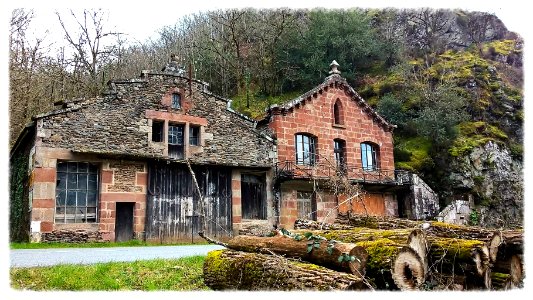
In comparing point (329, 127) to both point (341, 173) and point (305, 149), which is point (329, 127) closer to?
point (305, 149)

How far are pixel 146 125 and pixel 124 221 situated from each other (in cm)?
382

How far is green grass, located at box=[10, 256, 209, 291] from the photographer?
7059 mm

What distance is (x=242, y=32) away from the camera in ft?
109

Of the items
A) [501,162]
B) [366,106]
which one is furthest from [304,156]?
[501,162]

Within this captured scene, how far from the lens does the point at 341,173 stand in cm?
1881

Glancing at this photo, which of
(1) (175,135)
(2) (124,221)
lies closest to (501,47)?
(1) (175,135)

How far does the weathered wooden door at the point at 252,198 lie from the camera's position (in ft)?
65.8

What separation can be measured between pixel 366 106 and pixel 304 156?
495 centimetres

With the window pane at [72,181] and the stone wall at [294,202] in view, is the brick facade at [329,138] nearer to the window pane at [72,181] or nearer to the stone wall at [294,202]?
the stone wall at [294,202]
